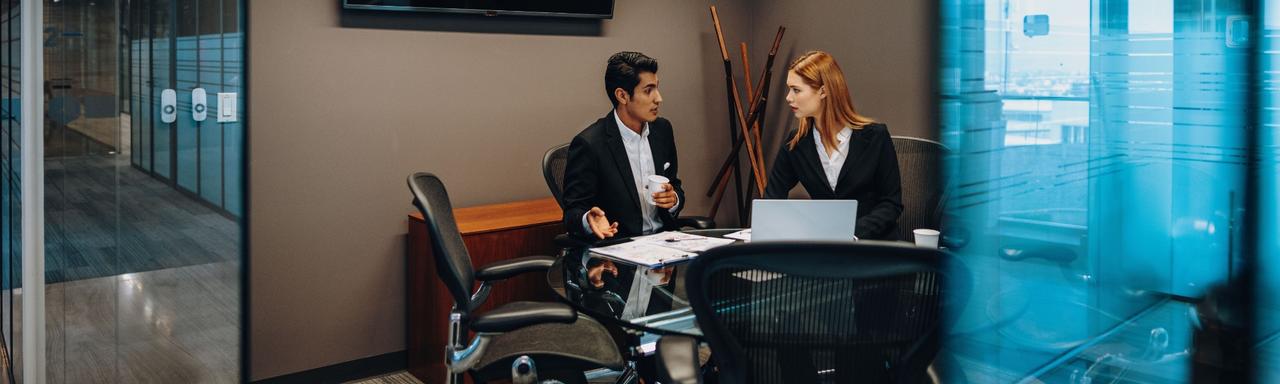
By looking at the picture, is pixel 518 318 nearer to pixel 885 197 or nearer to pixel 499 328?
pixel 499 328

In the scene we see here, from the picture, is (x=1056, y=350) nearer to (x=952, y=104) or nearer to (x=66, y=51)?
(x=952, y=104)

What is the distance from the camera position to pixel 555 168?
A: 2.82 m

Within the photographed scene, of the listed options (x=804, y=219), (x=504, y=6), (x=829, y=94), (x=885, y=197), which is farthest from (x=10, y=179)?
(x=885, y=197)

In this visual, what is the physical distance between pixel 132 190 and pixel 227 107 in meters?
0.45

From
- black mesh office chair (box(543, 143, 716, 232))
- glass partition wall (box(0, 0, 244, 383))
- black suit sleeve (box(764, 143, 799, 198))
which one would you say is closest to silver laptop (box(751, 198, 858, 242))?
black suit sleeve (box(764, 143, 799, 198))

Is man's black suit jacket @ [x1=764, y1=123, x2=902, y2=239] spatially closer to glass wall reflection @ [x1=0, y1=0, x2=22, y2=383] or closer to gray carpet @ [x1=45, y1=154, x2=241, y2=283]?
gray carpet @ [x1=45, y1=154, x2=241, y2=283]

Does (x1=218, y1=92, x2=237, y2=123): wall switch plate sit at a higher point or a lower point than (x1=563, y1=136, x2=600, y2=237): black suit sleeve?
higher

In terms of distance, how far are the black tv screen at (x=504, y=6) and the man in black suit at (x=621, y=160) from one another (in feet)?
2.41

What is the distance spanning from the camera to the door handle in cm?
243

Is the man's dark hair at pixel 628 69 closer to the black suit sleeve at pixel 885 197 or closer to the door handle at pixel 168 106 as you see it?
the black suit sleeve at pixel 885 197

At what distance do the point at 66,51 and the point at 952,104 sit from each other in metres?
2.05

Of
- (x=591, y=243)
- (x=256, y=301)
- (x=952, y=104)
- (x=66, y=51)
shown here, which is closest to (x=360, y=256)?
(x=256, y=301)

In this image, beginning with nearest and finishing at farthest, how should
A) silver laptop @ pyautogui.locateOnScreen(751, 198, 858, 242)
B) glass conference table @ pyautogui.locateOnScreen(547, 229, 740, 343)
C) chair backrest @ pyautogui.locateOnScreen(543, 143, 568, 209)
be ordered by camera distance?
glass conference table @ pyautogui.locateOnScreen(547, 229, 740, 343)
silver laptop @ pyautogui.locateOnScreen(751, 198, 858, 242)
chair backrest @ pyautogui.locateOnScreen(543, 143, 568, 209)

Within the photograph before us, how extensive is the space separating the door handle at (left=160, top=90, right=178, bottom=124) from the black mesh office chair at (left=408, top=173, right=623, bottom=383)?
0.89 meters
